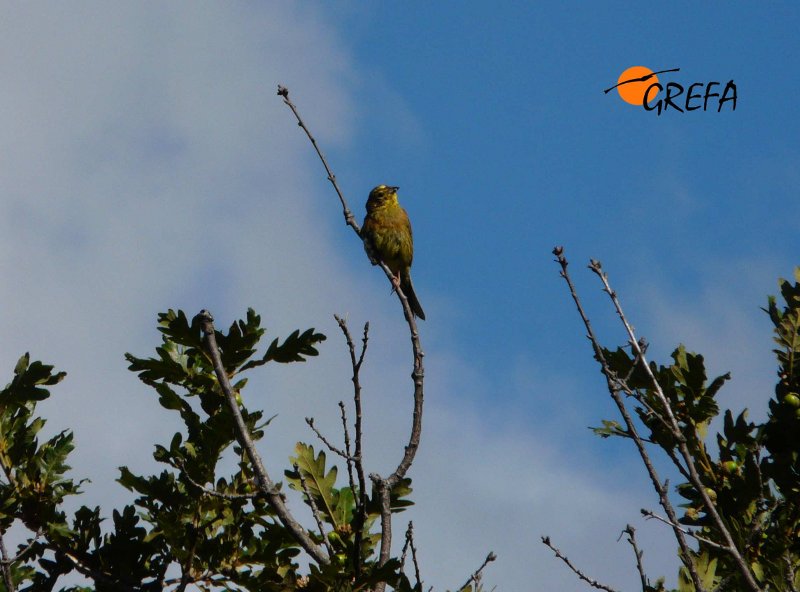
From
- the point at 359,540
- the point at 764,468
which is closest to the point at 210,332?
the point at 359,540

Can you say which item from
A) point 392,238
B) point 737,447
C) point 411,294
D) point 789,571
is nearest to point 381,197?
point 392,238

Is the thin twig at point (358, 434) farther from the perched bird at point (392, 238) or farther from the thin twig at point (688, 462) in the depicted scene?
the perched bird at point (392, 238)

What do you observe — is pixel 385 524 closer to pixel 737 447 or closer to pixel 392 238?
pixel 737 447

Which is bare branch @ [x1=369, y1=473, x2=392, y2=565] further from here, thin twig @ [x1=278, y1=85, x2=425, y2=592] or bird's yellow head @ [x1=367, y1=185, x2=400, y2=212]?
bird's yellow head @ [x1=367, y1=185, x2=400, y2=212]

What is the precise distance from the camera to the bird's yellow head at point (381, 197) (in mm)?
10703

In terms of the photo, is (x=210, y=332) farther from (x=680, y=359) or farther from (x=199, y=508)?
(x=680, y=359)

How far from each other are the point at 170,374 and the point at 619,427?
2.23 meters

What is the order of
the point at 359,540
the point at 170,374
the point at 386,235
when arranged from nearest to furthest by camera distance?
the point at 359,540 < the point at 170,374 < the point at 386,235

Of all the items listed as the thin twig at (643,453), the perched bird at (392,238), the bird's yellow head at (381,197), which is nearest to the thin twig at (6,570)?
the thin twig at (643,453)

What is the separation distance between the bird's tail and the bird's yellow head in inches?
31.4

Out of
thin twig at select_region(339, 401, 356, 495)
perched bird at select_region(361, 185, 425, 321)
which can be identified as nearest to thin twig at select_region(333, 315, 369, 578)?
thin twig at select_region(339, 401, 356, 495)

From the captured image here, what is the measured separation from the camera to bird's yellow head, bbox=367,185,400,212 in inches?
421

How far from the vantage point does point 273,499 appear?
4.27 m

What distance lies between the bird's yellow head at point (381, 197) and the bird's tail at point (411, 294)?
799mm
